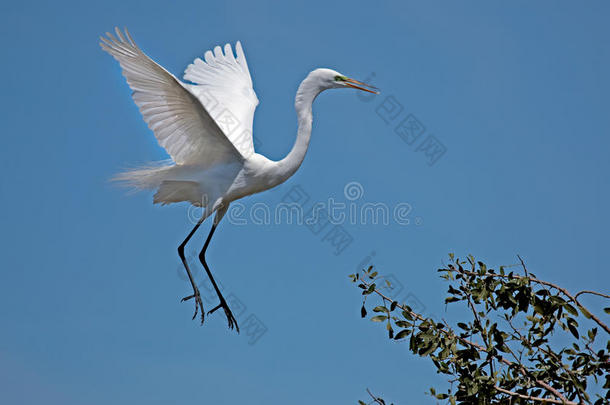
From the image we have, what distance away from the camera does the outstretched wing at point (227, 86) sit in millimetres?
6938

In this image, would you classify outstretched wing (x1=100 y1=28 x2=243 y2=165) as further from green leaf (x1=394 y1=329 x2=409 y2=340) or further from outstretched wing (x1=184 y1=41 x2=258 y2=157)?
green leaf (x1=394 y1=329 x2=409 y2=340)

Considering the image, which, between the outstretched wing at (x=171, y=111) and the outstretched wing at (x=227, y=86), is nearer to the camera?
the outstretched wing at (x=171, y=111)

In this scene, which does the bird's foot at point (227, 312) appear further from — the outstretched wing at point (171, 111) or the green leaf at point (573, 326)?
the green leaf at point (573, 326)

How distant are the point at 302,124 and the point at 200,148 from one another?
3.15 ft

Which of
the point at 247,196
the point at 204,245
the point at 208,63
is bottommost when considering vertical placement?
the point at 204,245

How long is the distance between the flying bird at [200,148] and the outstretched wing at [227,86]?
94mm

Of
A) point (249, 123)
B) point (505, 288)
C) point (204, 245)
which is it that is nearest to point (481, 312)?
point (505, 288)

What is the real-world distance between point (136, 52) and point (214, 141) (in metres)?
1.15

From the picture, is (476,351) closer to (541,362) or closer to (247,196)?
(541,362)

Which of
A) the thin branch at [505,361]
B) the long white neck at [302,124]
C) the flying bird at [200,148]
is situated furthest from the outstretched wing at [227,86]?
the thin branch at [505,361]

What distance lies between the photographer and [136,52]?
4.83 m

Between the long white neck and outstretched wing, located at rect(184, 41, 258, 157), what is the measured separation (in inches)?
37.9

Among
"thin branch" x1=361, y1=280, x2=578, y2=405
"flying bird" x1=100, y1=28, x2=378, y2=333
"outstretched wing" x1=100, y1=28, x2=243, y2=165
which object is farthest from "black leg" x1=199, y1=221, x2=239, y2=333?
"thin branch" x1=361, y1=280, x2=578, y2=405

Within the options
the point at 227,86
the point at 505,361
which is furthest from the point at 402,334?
the point at 227,86
